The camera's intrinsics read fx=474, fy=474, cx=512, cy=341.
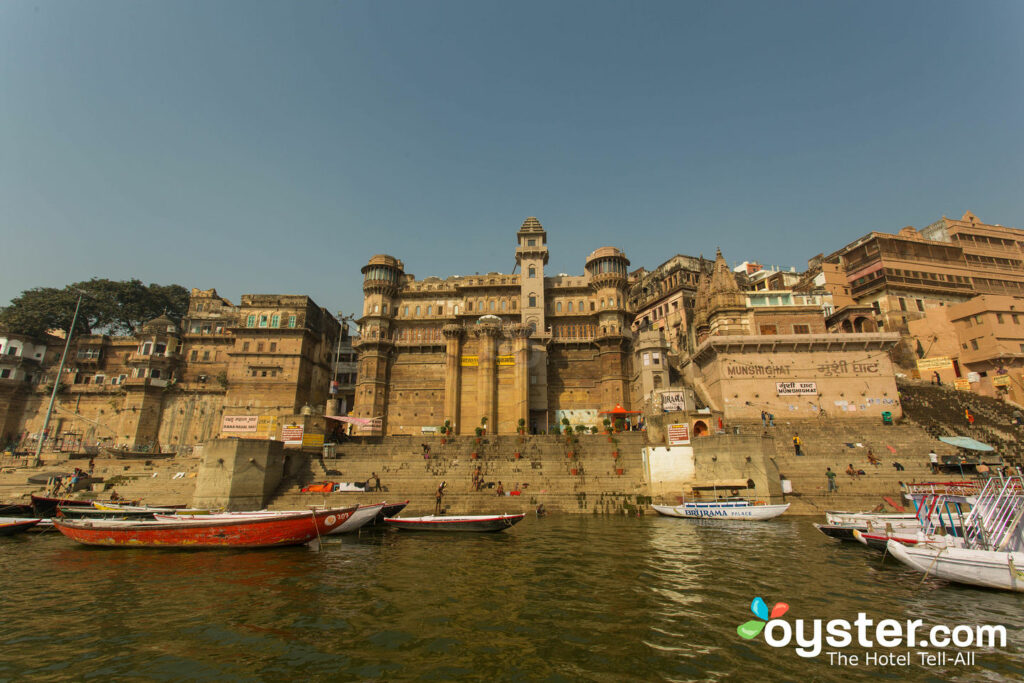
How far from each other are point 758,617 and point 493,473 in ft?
66.2

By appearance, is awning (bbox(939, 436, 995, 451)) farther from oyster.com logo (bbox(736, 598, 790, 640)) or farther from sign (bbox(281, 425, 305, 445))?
sign (bbox(281, 425, 305, 445))

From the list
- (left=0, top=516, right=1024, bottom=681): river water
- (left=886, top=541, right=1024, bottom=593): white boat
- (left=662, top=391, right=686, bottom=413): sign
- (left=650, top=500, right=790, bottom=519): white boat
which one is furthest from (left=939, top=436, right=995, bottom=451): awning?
(left=886, top=541, right=1024, bottom=593): white boat

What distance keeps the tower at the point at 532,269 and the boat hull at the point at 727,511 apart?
24.5 metres

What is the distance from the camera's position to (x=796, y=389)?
120 ft

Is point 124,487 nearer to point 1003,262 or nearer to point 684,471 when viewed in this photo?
point 684,471

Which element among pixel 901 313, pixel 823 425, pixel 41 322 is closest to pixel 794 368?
pixel 823 425

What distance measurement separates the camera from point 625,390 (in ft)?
141

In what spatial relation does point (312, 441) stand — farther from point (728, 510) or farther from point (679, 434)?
point (728, 510)

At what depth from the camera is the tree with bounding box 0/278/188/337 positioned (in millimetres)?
50906

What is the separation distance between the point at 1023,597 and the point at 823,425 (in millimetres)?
25324

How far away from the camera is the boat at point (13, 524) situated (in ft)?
69.9

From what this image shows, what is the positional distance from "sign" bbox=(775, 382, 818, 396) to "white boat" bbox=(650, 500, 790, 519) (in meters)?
15.4

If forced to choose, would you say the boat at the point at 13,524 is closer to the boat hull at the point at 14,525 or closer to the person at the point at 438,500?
the boat hull at the point at 14,525

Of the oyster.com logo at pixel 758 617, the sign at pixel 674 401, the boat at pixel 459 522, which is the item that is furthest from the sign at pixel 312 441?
the oyster.com logo at pixel 758 617
